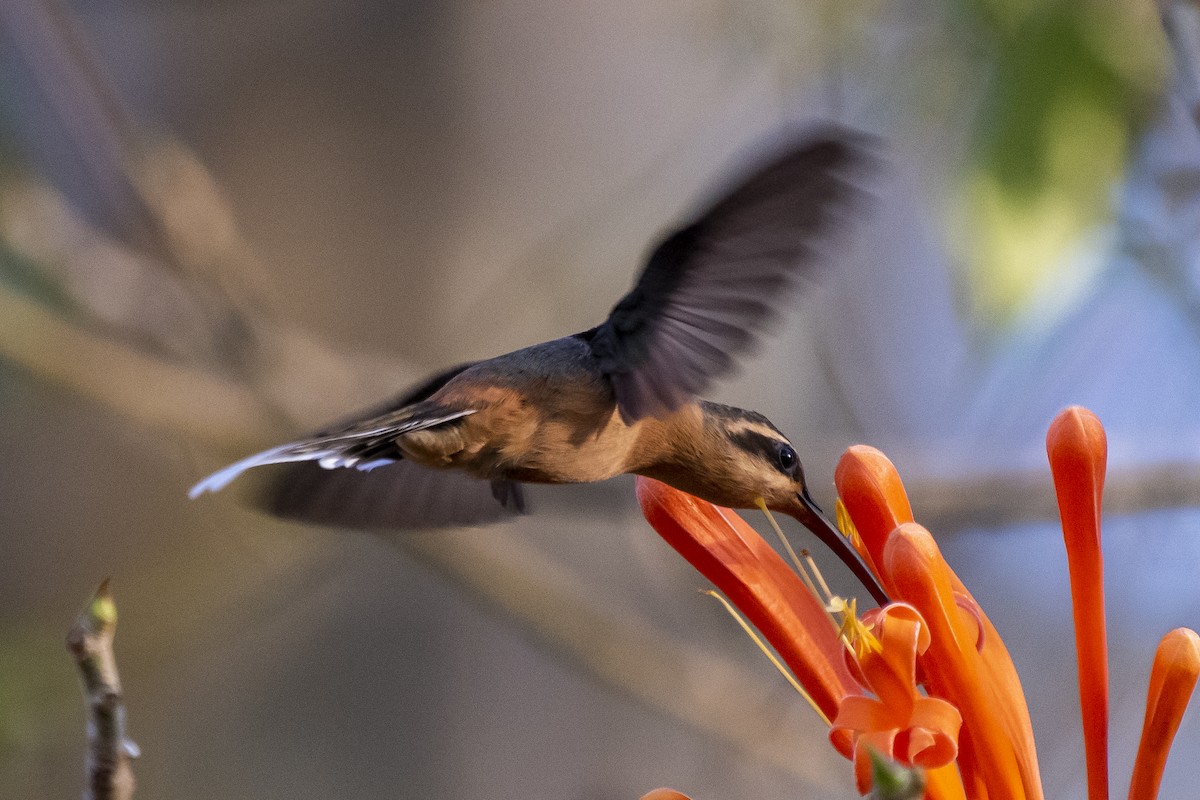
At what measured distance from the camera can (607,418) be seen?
4.80 feet

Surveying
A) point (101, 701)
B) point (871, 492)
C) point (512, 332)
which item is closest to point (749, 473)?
point (871, 492)

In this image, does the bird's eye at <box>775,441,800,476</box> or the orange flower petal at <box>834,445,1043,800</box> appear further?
the bird's eye at <box>775,441,800,476</box>

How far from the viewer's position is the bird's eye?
4.56 feet

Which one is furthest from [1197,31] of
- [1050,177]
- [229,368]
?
[229,368]

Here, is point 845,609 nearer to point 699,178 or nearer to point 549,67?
point 699,178

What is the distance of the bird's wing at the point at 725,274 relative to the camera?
1.17 meters

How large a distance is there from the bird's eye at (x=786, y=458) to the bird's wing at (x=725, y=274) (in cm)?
15

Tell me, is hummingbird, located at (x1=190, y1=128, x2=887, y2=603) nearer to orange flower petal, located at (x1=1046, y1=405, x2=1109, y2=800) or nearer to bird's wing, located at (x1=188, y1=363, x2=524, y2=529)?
bird's wing, located at (x1=188, y1=363, x2=524, y2=529)

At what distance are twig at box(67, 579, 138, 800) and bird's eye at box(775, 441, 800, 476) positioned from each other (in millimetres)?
860

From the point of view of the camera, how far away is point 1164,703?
3.33 feet

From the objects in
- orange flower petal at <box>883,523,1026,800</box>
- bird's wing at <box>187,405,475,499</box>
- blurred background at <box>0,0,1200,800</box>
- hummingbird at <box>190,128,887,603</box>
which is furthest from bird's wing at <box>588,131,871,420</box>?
blurred background at <box>0,0,1200,800</box>

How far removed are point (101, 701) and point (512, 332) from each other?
2.26 metres

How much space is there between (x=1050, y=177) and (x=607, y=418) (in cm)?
92

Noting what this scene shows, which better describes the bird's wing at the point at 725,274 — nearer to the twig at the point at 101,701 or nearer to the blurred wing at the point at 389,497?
the blurred wing at the point at 389,497
